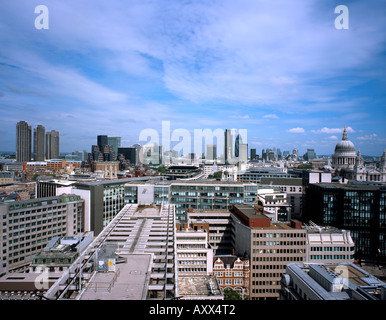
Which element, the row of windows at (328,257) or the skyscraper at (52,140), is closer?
the skyscraper at (52,140)

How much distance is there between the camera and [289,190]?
23750 mm

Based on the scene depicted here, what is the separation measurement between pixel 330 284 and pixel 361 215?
1117 centimetres

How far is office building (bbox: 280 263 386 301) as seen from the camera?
17.0 feet

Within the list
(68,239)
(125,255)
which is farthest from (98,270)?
(68,239)

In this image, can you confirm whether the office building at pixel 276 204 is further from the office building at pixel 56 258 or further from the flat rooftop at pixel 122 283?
the flat rooftop at pixel 122 283

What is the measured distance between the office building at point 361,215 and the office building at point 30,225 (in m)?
14.1

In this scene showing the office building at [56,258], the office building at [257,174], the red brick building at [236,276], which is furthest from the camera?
the office building at [257,174]

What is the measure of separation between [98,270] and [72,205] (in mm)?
13503

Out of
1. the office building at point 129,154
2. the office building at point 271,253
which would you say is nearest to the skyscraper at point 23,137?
the office building at point 271,253

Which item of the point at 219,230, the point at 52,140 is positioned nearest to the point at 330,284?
the point at 52,140

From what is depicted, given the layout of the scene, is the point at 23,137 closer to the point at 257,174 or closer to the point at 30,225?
the point at 30,225

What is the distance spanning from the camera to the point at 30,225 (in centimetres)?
1375

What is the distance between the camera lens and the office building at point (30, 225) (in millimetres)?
12742

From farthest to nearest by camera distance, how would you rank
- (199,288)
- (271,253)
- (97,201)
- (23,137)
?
(97,201), (271,253), (199,288), (23,137)
